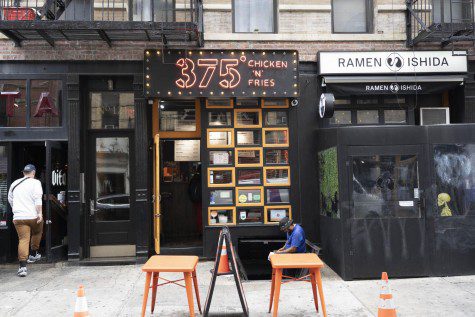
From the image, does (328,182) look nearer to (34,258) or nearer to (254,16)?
(254,16)

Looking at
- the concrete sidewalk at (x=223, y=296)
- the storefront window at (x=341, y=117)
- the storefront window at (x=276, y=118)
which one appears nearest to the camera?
the concrete sidewalk at (x=223, y=296)

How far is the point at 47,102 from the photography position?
9.54 meters

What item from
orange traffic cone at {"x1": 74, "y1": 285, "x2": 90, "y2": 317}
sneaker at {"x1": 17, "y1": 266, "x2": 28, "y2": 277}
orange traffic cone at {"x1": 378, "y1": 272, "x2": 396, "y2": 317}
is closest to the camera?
orange traffic cone at {"x1": 74, "y1": 285, "x2": 90, "y2": 317}

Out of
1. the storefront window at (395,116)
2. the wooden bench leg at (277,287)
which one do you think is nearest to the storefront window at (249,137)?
the storefront window at (395,116)

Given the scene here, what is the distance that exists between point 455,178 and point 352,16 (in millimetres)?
4381

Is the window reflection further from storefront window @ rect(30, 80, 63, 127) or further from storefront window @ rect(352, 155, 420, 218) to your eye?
storefront window @ rect(352, 155, 420, 218)

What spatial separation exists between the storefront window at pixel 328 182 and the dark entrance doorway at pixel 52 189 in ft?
17.9

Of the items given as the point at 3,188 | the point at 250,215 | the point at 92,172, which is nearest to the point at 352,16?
the point at 250,215

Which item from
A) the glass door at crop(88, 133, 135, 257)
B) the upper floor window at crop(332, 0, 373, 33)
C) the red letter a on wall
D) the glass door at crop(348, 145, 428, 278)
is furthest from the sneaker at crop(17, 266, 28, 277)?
the upper floor window at crop(332, 0, 373, 33)

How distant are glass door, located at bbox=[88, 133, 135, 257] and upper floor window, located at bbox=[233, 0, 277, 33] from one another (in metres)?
3.52

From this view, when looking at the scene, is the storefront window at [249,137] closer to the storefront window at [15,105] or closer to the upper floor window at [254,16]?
the upper floor window at [254,16]

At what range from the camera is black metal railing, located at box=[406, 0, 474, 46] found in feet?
29.8

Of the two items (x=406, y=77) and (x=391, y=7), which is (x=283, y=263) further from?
(x=391, y=7)

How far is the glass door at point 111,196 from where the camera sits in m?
9.74
